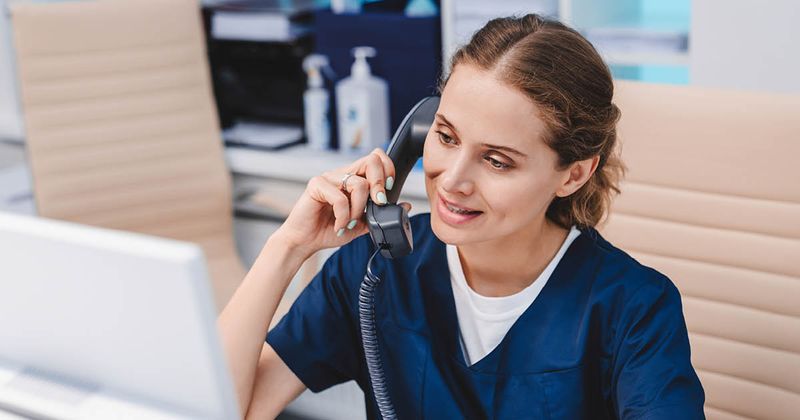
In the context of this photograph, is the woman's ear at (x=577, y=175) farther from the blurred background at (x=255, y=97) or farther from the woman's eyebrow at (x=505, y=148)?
the blurred background at (x=255, y=97)

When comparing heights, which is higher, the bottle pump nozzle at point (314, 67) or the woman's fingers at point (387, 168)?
the woman's fingers at point (387, 168)

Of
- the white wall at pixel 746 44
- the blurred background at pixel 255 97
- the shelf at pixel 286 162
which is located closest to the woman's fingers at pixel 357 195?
the blurred background at pixel 255 97

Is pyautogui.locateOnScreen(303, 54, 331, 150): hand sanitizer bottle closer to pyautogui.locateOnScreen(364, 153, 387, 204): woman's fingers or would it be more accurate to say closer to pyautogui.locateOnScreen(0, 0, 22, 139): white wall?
pyautogui.locateOnScreen(0, 0, 22, 139): white wall

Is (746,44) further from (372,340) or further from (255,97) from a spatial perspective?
(255,97)

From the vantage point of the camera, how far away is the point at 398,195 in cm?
132

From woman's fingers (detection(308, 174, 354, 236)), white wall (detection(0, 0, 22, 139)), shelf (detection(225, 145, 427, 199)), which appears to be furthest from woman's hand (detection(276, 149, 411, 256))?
white wall (detection(0, 0, 22, 139))

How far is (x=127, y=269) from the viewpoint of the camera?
→ 2.28 feet

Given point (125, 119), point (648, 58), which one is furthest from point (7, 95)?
point (648, 58)

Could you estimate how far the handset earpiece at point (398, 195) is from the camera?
1.15 m

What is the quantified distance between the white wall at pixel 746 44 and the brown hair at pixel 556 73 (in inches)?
31.7

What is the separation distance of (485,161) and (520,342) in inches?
9.4

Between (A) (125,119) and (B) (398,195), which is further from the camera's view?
(A) (125,119)

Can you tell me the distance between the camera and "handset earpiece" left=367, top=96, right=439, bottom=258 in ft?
3.78

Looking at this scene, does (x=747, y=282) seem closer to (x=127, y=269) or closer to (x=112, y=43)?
(x=127, y=269)
